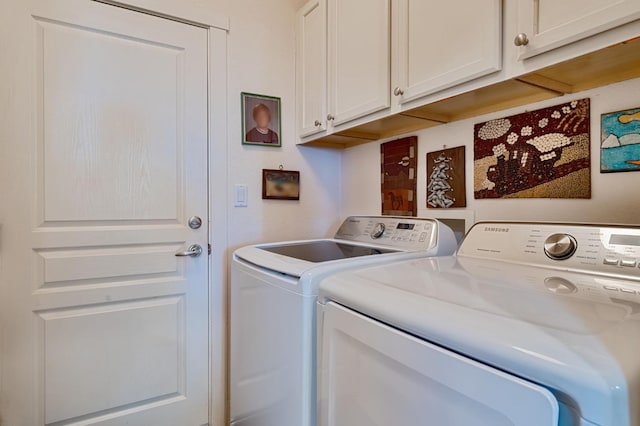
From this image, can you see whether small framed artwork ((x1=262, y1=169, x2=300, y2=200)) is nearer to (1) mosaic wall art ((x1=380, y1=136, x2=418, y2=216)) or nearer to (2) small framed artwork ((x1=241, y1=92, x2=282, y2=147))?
(2) small framed artwork ((x1=241, y1=92, x2=282, y2=147))

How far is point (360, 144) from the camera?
6.53 ft

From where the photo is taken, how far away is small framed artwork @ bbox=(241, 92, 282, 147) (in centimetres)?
181

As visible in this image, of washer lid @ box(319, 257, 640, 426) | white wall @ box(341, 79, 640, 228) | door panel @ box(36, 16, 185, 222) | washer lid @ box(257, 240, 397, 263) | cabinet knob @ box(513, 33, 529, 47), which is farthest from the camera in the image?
door panel @ box(36, 16, 185, 222)

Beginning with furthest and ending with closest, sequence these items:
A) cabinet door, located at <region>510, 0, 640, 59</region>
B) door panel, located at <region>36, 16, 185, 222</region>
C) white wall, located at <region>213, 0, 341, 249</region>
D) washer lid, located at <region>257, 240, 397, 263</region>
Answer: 1. white wall, located at <region>213, 0, 341, 249</region>
2. door panel, located at <region>36, 16, 185, 222</region>
3. washer lid, located at <region>257, 240, 397, 263</region>
4. cabinet door, located at <region>510, 0, 640, 59</region>

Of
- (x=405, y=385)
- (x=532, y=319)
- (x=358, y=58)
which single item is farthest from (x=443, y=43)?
(x=405, y=385)

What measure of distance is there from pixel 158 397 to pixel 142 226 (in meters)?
0.81

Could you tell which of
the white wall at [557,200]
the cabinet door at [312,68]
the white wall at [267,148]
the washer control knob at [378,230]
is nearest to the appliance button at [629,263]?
the white wall at [557,200]

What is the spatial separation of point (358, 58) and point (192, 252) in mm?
1172

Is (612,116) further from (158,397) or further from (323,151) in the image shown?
(158,397)

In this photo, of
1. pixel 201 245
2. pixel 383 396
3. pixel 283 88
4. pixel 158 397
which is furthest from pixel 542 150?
pixel 158 397

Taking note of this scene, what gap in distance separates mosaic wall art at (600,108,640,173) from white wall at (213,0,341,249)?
52.3 inches

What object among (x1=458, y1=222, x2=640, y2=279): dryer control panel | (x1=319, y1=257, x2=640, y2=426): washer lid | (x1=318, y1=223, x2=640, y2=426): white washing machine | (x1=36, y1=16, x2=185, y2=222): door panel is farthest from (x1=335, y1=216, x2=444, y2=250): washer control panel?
(x1=36, y1=16, x2=185, y2=222): door panel

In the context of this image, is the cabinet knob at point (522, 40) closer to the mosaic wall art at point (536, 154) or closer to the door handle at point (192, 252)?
the mosaic wall art at point (536, 154)

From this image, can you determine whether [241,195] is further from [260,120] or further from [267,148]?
[260,120]
